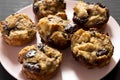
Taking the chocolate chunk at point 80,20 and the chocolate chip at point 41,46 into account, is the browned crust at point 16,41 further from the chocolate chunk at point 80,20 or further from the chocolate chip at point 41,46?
the chocolate chunk at point 80,20

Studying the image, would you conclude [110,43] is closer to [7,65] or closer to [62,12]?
[62,12]

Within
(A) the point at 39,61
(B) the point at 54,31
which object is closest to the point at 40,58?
(A) the point at 39,61

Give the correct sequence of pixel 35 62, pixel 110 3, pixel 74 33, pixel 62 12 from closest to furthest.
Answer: pixel 35 62 → pixel 74 33 → pixel 62 12 → pixel 110 3

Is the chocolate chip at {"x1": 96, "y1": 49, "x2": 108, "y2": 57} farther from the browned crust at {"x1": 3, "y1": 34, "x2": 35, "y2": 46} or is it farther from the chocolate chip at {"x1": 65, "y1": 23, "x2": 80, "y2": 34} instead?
the browned crust at {"x1": 3, "y1": 34, "x2": 35, "y2": 46}

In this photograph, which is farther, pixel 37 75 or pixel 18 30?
pixel 18 30

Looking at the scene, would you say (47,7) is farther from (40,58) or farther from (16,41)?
(40,58)

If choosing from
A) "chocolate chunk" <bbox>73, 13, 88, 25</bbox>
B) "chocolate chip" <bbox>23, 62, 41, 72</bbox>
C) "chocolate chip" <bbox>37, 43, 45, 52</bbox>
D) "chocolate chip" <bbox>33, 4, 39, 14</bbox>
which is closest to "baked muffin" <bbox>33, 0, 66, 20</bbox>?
"chocolate chip" <bbox>33, 4, 39, 14</bbox>

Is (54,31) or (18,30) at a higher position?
(18,30)

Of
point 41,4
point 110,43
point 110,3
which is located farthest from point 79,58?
point 110,3
